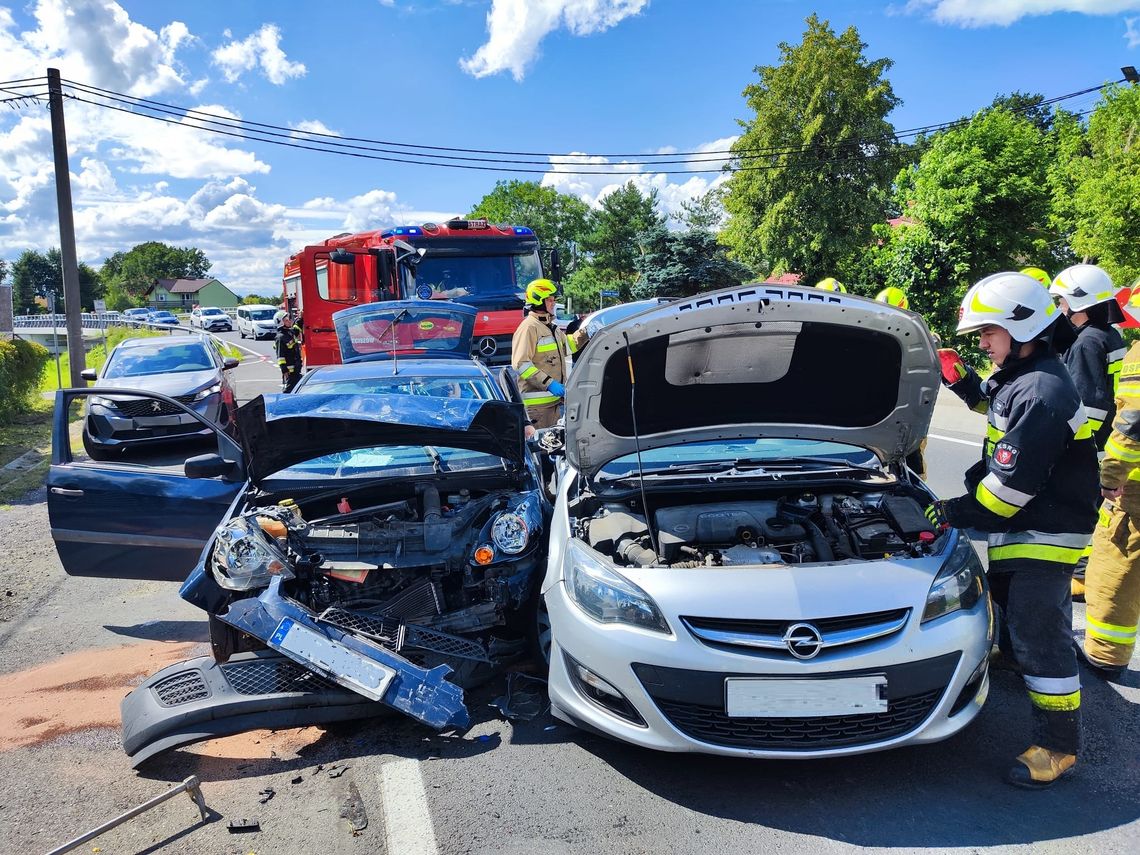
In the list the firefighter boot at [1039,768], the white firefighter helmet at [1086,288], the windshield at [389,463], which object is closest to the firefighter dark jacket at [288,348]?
the windshield at [389,463]

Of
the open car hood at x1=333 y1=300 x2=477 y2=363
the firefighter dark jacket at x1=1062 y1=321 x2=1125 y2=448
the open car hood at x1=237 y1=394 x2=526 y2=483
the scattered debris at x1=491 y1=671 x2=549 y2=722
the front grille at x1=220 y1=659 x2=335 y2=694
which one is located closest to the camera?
the front grille at x1=220 y1=659 x2=335 y2=694

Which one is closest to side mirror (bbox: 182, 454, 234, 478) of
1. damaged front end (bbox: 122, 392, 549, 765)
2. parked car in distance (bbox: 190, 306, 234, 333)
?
damaged front end (bbox: 122, 392, 549, 765)

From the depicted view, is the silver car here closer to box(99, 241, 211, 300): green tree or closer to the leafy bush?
the leafy bush

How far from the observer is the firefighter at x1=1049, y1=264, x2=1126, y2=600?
4.29m

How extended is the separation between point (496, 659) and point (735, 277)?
22.9m

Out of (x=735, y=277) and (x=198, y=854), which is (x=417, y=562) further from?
(x=735, y=277)

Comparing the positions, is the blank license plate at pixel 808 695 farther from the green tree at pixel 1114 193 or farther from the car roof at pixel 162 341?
the green tree at pixel 1114 193

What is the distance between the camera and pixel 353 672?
3211 mm

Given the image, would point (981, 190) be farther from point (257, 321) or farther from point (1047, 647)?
point (257, 321)


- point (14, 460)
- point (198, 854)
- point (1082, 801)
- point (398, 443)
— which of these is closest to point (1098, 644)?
point (1082, 801)

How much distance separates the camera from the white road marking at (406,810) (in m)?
2.67

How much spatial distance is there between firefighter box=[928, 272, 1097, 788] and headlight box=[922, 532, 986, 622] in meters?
0.13

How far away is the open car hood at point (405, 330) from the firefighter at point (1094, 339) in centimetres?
521

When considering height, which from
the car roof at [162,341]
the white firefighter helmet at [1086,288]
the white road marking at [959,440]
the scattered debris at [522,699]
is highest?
the white firefighter helmet at [1086,288]
